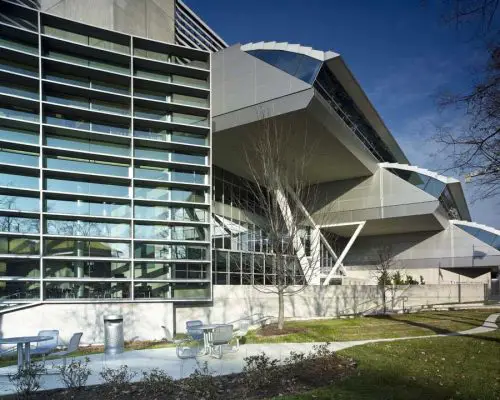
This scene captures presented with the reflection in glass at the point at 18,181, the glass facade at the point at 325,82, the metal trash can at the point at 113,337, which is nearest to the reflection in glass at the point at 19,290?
the reflection in glass at the point at 18,181

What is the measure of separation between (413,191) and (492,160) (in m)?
27.4

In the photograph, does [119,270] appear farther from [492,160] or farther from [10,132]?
[492,160]

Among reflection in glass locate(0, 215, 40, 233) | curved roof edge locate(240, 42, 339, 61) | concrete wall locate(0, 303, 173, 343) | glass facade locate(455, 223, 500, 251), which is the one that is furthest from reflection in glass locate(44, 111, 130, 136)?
glass facade locate(455, 223, 500, 251)

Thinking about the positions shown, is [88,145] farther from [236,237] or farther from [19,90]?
[236,237]

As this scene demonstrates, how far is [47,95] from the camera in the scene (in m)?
19.5

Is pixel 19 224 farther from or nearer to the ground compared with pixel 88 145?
nearer to the ground

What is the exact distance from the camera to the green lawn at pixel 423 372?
7.92 m

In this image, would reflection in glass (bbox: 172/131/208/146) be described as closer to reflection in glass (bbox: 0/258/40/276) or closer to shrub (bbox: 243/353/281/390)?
reflection in glass (bbox: 0/258/40/276)

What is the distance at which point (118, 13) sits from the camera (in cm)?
2305

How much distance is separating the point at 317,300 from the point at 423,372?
17072 mm

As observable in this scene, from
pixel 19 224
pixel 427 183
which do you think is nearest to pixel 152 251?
pixel 19 224

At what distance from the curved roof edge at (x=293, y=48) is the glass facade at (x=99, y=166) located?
5031 mm

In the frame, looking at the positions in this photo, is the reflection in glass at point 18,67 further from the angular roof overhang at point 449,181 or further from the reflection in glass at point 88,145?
the angular roof overhang at point 449,181

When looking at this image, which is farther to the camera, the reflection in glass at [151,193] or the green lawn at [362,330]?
the reflection in glass at [151,193]
